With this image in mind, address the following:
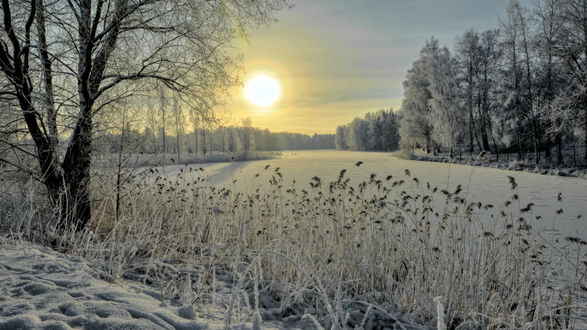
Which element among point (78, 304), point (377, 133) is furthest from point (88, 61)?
point (377, 133)

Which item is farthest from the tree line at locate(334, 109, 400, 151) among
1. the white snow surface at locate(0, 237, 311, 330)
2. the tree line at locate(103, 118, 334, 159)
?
the white snow surface at locate(0, 237, 311, 330)

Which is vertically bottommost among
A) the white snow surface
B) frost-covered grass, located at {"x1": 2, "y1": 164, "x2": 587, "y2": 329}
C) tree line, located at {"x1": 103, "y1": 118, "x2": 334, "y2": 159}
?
frost-covered grass, located at {"x1": 2, "y1": 164, "x2": 587, "y2": 329}

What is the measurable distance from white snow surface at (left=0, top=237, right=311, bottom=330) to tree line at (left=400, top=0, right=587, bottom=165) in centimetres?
1887

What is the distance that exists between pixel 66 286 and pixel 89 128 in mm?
3589

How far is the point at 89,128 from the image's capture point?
16.6 ft

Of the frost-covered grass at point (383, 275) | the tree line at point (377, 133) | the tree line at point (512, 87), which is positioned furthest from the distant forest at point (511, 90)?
the tree line at point (377, 133)

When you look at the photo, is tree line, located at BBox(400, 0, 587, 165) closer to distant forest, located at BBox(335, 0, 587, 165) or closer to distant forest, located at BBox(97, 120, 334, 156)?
distant forest, located at BBox(335, 0, 587, 165)

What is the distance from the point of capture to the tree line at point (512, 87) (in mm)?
16484

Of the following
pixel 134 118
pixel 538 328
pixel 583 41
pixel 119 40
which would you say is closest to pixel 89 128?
pixel 134 118

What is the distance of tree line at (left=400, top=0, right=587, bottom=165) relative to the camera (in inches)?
649

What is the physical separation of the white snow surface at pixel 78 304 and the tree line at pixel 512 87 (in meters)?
18.9

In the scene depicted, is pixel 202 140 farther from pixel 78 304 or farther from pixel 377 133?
pixel 78 304

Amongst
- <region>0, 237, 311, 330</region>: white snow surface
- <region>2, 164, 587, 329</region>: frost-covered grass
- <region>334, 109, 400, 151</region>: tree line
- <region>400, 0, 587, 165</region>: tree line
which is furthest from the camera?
<region>334, 109, 400, 151</region>: tree line

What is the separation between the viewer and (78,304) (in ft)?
6.13
